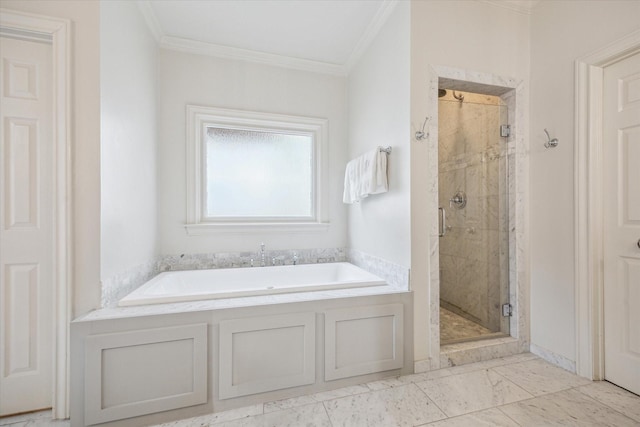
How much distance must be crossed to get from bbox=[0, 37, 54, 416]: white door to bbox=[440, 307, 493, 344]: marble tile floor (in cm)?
263

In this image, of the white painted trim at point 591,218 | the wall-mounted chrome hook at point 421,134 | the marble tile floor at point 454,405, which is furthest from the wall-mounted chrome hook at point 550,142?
the marble tile floor at point 454,405

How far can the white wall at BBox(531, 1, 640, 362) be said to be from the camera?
188cm

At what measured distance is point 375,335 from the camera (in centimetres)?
185

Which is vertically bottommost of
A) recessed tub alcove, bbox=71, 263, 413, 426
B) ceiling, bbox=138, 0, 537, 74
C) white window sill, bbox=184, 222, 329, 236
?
recessed tub alcove, bbox=71, 263, 413, 426

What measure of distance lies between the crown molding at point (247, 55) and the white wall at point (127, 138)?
0.20 meters

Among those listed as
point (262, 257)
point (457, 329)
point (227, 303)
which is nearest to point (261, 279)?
point (262, 257)

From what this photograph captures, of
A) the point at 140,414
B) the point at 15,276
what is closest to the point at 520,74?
the point at 140,414

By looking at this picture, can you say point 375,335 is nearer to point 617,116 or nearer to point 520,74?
point 617,116

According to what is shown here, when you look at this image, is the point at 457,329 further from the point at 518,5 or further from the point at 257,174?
the point at 518,5

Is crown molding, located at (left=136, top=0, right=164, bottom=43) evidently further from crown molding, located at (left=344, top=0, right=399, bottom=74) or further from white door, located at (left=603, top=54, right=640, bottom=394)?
white door, located at (left=603, top=54, right=640, bottom=394)

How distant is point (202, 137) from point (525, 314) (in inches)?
124

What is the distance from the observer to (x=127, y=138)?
6.23 ft

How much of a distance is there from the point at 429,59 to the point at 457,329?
7.22 ft

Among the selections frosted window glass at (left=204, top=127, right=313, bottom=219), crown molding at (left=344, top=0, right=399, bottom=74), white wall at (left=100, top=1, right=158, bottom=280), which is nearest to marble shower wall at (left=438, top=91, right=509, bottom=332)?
crown molding at (left=344, top=0, right=399, bottom=74)
